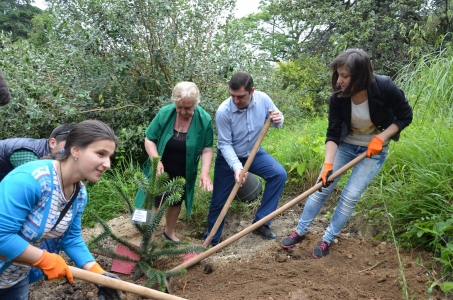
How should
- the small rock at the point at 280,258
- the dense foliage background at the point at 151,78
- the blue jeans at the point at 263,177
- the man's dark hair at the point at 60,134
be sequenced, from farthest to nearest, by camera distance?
the dense foliage background at the point at 151,78 → the blue jeans at the point at 263,177 → the small rock at the point at 280,258 → the man's dark hair at the point at 60,134

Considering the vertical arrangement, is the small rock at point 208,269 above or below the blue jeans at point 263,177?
below

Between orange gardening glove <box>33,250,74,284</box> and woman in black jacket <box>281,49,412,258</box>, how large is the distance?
90.7 inches

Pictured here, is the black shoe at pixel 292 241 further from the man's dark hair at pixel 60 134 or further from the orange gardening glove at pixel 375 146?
the man's dark hair at pixel 60 134

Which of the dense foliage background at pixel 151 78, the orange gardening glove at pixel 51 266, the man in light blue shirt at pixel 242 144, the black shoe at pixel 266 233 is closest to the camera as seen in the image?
the orange gardening glove at pixel 51 266

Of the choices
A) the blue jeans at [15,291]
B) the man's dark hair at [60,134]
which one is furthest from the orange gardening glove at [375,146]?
the blue jeans at [15,291]

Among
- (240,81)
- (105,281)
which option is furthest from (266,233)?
(105,281)

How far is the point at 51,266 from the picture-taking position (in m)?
2.00

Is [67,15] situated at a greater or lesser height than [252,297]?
greater

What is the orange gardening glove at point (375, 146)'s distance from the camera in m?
3.28

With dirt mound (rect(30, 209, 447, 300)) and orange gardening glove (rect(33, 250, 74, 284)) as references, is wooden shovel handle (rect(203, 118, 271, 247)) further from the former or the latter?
orange gardening glove (rect(33, 250, 74, 284))

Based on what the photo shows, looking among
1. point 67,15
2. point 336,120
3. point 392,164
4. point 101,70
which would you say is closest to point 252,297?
point 336,120

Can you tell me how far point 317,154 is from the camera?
5.29 meters

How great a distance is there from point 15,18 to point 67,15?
26011 mm

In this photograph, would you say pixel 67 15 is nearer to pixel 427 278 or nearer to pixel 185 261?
pixel 185 261
